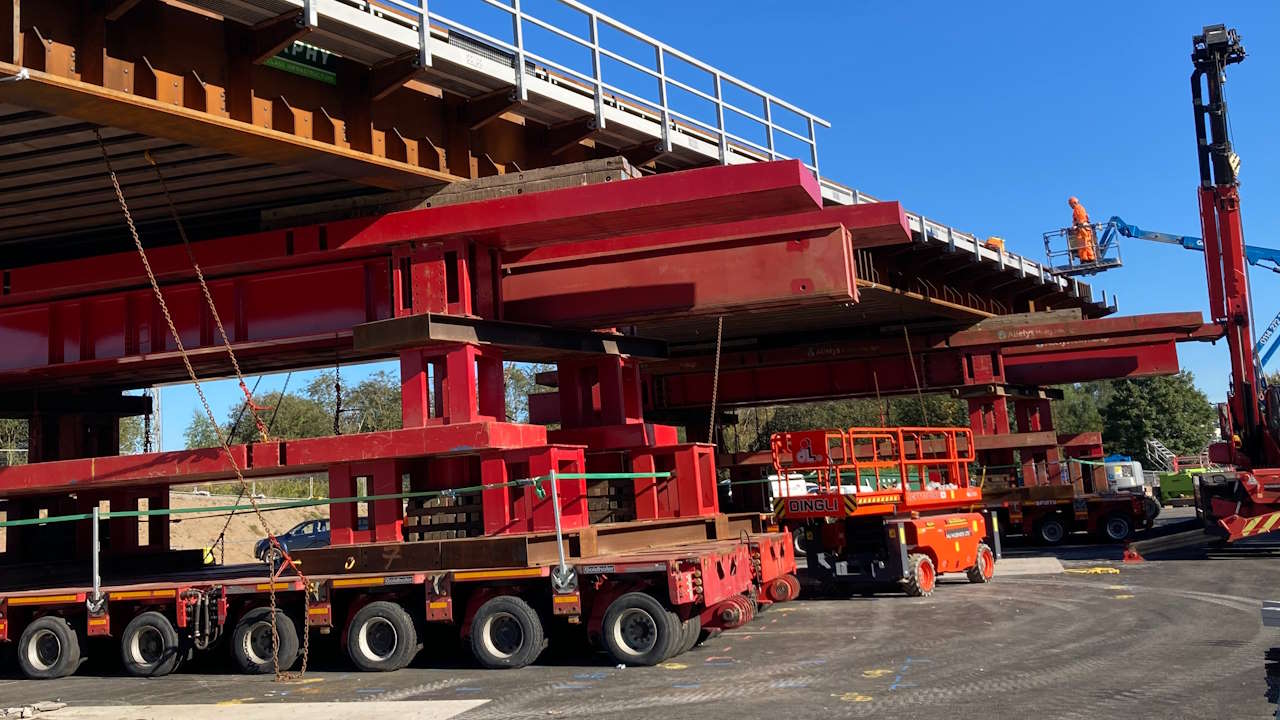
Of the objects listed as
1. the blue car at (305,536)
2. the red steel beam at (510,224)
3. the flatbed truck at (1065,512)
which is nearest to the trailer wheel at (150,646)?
the red steel beam at (510,224)

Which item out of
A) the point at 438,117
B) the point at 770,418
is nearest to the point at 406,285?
the point at 438,117

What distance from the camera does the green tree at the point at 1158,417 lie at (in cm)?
7288

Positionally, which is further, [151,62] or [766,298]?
[766,298]

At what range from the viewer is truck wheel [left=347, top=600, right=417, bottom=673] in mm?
10578

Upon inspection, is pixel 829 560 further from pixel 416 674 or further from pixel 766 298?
pixel 416 674

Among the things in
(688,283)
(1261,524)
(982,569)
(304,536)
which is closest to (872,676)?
(688,283)

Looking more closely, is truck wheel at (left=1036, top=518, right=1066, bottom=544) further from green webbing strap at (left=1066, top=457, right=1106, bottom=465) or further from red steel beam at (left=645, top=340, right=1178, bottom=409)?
red steel beam at (left=645, top=340, right=1178, bottom=409)

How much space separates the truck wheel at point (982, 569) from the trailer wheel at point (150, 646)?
1188 centimetres

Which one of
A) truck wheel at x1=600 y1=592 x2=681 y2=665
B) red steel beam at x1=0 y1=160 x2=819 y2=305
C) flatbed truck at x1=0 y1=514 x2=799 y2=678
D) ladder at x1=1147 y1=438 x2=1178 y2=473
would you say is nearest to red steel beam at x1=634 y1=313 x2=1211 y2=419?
red steel beam at x1=0 y1=160 x2=819 y2=305

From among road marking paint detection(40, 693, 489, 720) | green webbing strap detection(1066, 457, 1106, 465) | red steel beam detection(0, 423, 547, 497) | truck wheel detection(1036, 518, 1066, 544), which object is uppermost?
red steel beam detection(0, 423, 547, 497)

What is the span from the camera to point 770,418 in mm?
75562

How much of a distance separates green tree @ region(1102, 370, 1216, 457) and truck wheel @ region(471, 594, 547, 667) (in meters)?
69.3

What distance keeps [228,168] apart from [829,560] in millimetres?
9786

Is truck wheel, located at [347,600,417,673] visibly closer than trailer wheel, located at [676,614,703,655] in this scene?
No
